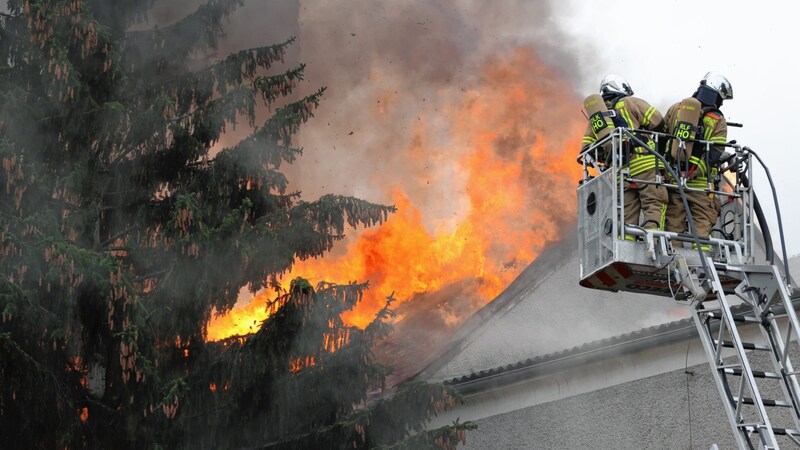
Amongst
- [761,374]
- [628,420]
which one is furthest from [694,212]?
[628,420]

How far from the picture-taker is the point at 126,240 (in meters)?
11.6

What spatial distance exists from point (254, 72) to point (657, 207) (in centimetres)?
568

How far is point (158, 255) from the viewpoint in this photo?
1082 cm

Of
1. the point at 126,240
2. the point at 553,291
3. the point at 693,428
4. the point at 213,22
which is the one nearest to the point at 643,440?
the point at 693,428

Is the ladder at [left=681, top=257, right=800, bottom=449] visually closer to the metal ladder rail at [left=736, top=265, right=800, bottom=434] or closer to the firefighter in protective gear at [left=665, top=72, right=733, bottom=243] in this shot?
the metal ladder rail at [left=736, top=265, right=800, bottom=434]

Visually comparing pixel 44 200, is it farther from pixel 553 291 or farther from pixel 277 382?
pixel 553 291

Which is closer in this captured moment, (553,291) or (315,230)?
(315,230)

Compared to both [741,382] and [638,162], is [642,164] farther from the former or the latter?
[741,382]

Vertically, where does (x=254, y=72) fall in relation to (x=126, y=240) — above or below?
above

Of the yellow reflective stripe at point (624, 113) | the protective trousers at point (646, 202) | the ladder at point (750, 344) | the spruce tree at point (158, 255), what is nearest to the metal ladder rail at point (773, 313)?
the ladder at point (750, 344)

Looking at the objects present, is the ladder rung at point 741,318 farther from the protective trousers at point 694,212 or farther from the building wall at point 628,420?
the building wall at point 628,420

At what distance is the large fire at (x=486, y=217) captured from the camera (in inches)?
645

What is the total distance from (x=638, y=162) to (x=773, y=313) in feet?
5.71

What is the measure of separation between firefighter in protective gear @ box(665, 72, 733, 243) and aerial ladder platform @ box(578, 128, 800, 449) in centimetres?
6
